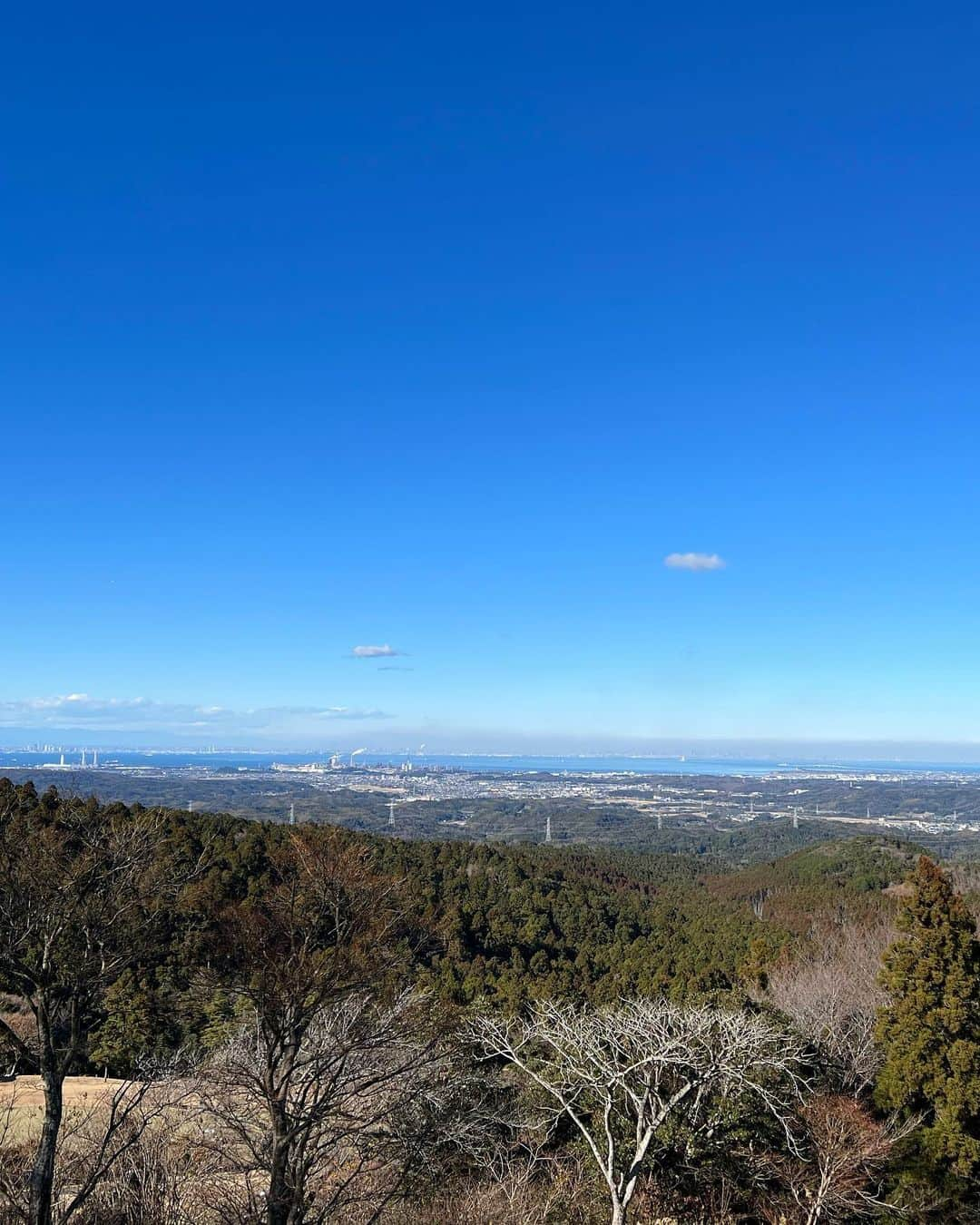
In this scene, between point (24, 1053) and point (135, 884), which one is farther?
point (135, 884)

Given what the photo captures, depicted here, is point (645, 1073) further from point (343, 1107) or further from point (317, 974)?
point (343, 1107)

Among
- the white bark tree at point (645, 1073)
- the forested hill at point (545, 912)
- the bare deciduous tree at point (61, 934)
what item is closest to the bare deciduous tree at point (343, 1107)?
the white bark tree at point (645, 1073)

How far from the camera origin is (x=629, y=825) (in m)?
158

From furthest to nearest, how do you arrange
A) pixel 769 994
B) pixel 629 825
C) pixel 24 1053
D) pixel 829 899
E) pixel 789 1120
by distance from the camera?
pixel 629 825
pixel 829 899
pixel 769 994
pixel 789 1120
pixel 24 1053

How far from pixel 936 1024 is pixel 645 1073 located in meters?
11.4

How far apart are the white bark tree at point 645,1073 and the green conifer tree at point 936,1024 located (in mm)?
4087

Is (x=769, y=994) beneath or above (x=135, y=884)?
beneath

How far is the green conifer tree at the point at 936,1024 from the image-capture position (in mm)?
16484

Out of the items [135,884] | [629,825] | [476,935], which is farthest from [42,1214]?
[629,825]

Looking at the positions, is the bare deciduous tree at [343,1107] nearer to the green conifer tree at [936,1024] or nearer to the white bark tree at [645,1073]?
the white bark tree at [645,1073]

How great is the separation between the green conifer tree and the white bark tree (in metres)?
4.09

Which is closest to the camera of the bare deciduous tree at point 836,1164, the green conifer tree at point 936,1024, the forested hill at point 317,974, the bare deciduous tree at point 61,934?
the bare deciduous tree at point 61,934

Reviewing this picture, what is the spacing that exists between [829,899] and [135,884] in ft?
186

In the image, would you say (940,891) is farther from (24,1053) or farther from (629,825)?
(629,825)
